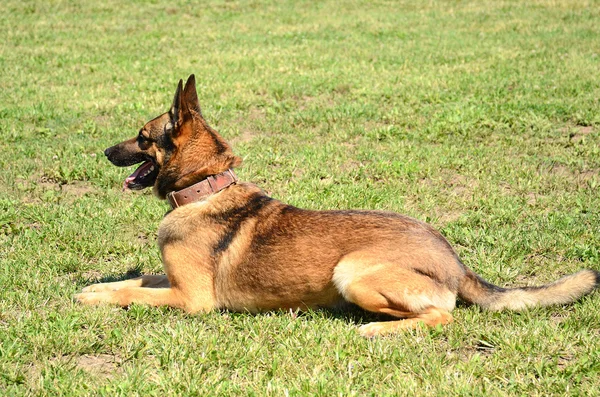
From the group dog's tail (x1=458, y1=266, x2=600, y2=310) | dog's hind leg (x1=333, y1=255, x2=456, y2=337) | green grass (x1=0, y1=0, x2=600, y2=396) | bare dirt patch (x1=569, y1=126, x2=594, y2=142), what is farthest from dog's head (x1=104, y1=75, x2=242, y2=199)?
bare dirt patch (x1=569, y1=126, x2=594, y2=142)

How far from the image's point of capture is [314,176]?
26.1ft

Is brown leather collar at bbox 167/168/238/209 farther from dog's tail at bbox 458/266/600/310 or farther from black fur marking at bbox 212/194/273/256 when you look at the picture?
dog's tail at bbox 458/266/600/310

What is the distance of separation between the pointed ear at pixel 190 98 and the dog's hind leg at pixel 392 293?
1604 millimetres

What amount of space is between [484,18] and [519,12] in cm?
135

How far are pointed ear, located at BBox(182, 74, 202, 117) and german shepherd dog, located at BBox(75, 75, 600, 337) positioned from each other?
1 cm

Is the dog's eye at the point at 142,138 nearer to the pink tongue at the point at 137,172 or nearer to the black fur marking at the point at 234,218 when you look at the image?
the pink tongue at the point at 137,172

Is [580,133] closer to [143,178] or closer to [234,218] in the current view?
[234,218]

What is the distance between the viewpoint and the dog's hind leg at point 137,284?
5.23 meters

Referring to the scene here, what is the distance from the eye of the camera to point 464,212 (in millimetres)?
6969

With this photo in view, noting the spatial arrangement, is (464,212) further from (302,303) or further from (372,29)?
(372,29)

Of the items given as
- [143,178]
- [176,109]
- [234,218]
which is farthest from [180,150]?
[234,218]

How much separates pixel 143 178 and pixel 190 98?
73 cm

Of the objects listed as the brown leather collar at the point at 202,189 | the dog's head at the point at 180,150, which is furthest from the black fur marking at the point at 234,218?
the dog's head at the point at 180,150

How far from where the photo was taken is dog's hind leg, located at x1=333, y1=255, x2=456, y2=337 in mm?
4422
